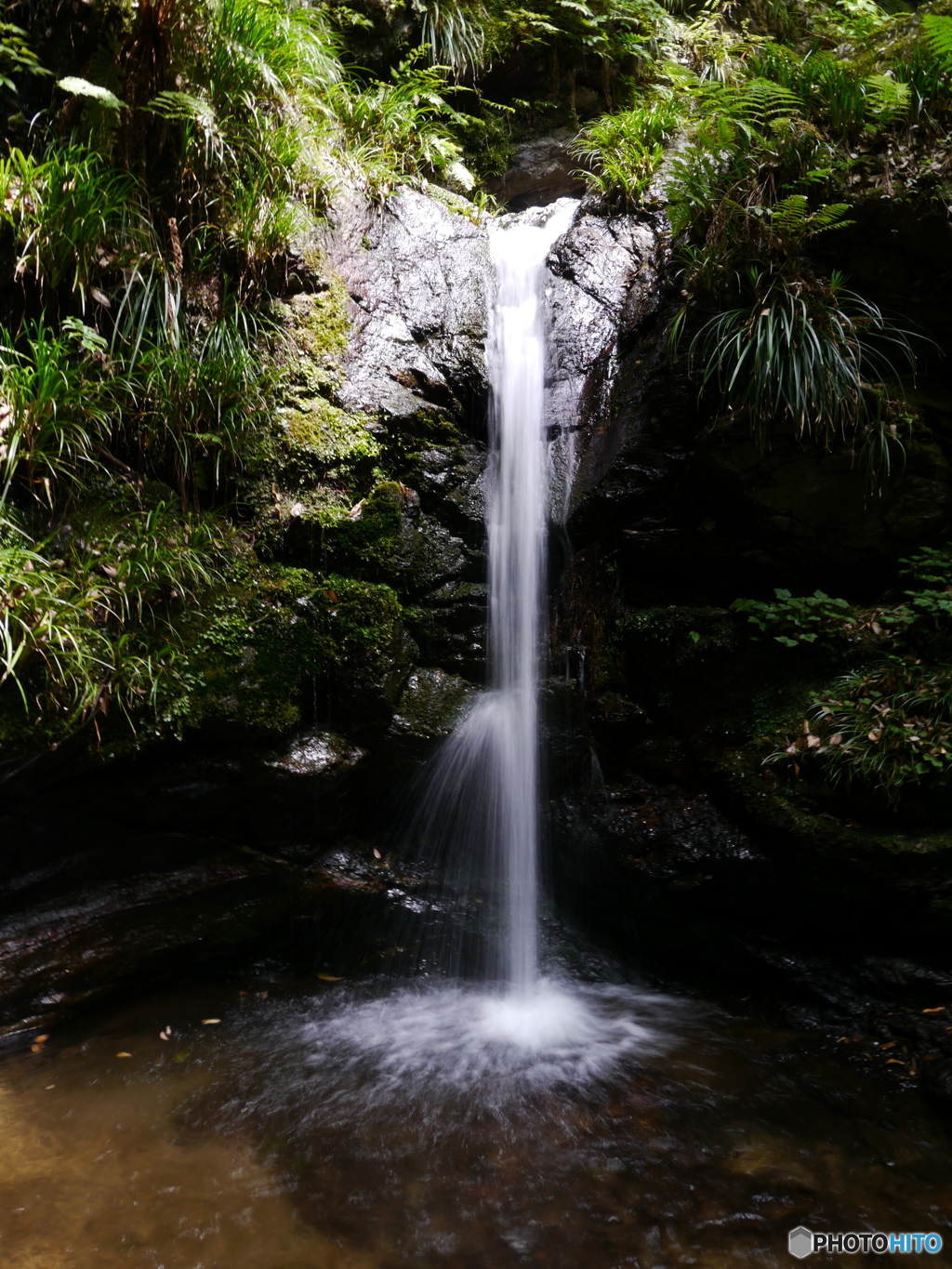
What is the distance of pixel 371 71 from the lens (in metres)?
6.50

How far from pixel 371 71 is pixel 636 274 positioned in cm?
336

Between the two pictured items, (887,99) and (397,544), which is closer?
(887,99)

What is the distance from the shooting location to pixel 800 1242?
2.23 meters

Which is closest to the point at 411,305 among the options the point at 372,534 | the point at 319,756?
the point at 372,534

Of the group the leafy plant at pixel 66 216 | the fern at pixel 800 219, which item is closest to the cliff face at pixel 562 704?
the fern at pixel 800 219

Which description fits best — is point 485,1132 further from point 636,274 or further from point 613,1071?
point 636,274

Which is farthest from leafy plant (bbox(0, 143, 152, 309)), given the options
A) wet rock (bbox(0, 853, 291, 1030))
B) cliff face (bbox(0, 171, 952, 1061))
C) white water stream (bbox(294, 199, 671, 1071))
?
wet rock (bbox(0, 853, 291, 1030))

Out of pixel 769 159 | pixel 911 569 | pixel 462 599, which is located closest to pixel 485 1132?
pixel 462 599

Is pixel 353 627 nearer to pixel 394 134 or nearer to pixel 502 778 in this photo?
pixel 502 778

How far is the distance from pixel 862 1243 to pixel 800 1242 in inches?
7.7

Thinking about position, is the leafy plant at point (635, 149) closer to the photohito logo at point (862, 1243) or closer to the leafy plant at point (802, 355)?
the leafy plant at point (802, 355)

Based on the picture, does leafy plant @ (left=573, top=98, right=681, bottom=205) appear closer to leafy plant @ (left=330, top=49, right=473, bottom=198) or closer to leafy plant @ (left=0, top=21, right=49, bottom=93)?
leafy plant @ (left=330, top=49, right=473, bottom=198)

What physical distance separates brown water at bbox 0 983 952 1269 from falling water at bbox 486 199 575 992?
97 centimetres

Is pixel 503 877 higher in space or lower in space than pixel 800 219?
lower
